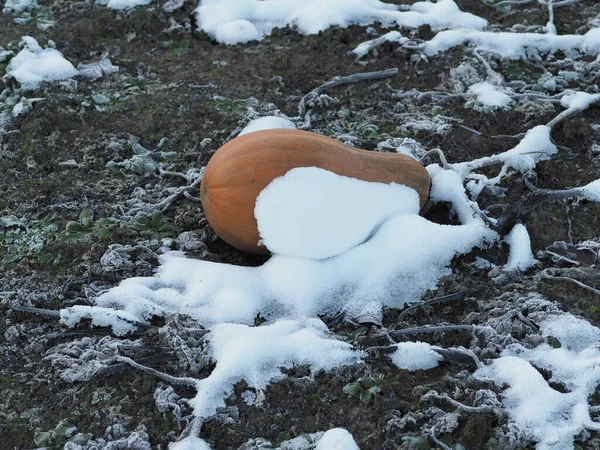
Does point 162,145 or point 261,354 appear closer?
point 261,354

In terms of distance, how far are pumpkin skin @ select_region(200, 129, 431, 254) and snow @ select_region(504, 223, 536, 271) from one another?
22.5 inches

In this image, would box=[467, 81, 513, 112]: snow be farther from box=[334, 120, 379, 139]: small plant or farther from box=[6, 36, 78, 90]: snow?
box=[6, 36, 78, 90]: snow

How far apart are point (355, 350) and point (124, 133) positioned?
86.3 inches

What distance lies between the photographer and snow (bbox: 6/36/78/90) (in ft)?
16.5

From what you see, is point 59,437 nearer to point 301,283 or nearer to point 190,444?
point 190,444

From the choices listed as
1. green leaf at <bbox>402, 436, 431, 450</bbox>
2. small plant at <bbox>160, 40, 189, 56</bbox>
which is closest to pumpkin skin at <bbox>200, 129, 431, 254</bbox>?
green leaf at <bbox>402, 436, 431, 450</bbox>

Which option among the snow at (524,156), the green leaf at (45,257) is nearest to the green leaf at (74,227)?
the green leaf at (45,257)

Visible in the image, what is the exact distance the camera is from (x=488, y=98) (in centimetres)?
482

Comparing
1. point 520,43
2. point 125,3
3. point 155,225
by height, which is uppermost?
point 125,3

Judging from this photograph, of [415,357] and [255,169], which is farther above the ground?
[255,169]

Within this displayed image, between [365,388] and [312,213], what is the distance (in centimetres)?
83

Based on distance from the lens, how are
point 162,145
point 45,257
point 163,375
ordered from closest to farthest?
point 163,375 < point 45,257 < point 162,145

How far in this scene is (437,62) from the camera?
204 inches

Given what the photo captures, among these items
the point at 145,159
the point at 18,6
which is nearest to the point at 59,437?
the point at 145,159
